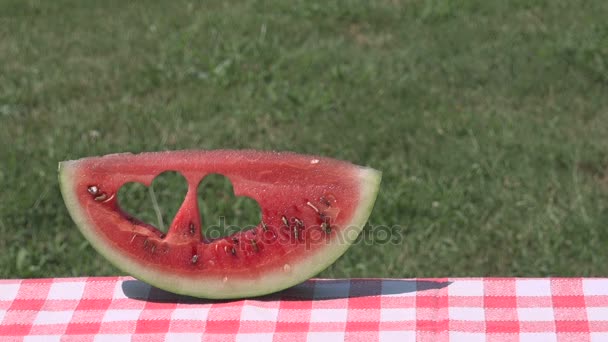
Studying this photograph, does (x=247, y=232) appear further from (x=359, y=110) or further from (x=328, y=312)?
(x=359, y=110)

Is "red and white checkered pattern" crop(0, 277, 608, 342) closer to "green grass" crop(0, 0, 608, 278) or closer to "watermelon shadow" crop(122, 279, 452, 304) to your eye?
"watermelon shadow" crop(122, 279, 452, 304)

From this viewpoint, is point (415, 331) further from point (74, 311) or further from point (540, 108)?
point (540, 108)

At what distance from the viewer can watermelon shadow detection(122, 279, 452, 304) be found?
7.80 ft

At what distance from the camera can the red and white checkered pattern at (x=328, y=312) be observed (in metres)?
2.22

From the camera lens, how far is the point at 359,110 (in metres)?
5.07

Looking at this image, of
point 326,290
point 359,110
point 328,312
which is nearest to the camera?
point 328,312

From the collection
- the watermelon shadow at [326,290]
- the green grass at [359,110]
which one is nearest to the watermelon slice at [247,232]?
the watermelon shadow at [326,290]

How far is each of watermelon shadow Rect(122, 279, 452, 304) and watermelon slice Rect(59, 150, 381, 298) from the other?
2.7 inches

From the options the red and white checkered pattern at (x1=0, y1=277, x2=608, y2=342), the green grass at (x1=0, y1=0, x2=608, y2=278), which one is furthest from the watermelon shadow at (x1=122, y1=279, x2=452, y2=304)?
the green grass at (x1=0, y1=0, x2=608, y2=278)

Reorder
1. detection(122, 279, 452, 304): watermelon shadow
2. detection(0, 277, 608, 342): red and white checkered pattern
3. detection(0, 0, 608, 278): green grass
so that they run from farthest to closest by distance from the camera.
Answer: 1. detection(0, 0, 608, 278): green grass
2. detection(122, 279, 452, 304): watermelon shadow
3. detection(0, 277, 608, 342): red and white checkered pattern

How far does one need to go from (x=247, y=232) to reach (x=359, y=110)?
277 cm

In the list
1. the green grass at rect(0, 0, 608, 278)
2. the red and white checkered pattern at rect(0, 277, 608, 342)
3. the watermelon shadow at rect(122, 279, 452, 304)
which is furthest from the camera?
the green grass at rect(0, 0, 608, 278)

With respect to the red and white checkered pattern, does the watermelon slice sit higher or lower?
higher

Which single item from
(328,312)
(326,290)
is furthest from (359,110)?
(328,312)
